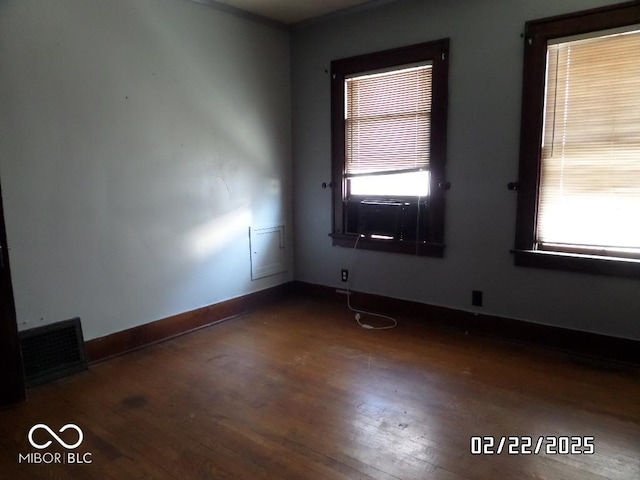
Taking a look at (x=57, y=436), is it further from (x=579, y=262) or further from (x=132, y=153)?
(x=579, y=262)

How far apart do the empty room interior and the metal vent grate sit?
0.01 metres

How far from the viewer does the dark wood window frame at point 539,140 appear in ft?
9.23

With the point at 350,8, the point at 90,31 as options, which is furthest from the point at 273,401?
the point at 350,8

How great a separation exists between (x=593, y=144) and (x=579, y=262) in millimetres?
777

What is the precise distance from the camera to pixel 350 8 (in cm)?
381

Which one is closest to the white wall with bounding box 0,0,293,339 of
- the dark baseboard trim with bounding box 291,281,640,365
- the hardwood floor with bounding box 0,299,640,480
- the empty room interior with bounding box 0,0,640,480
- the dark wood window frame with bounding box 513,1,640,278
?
the empty room interior with bounding box 0,0,640,480

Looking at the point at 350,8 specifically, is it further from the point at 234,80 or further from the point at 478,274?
the point at 478,274

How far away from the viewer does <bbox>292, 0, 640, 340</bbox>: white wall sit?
3037 millimetres

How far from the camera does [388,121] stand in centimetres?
376

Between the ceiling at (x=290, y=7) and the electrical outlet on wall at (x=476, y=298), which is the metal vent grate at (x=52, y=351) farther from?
the electrical outlet on wall at (x=476, y=298)

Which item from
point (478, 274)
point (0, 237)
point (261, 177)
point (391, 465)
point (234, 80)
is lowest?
point (391, 465)

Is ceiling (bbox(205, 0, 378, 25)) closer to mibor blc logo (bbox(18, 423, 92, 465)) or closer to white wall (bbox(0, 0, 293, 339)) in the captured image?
white wall (bbox(0, 0, 293, 339))

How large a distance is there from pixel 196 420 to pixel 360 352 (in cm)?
125
